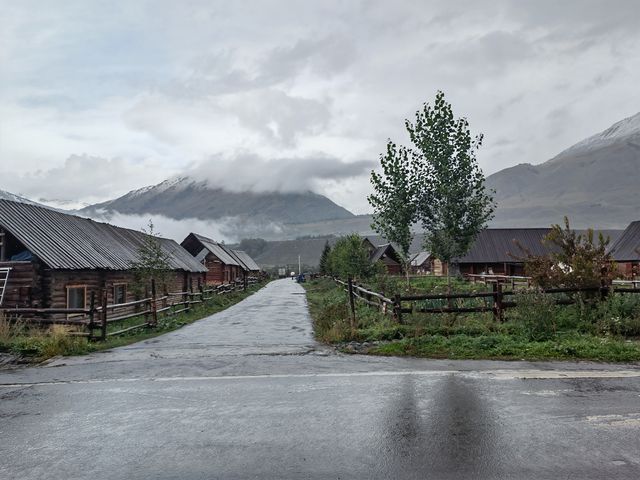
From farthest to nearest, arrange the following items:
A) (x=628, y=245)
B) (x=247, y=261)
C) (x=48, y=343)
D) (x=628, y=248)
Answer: (x=247, y=261) → (x=628, y=245) → (x=628, y=248) → (x=48, y=343)

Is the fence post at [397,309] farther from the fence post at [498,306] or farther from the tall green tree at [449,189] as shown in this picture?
the tall green tree at [449,189]

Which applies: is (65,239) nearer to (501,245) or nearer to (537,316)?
(537,316)

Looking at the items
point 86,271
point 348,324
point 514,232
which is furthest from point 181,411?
point 514,232

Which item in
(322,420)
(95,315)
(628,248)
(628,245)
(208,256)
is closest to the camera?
(322,420)

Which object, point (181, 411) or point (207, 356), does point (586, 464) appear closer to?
point (181, 411)

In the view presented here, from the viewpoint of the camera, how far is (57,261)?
2206cm

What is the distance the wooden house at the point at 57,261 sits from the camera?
869 inches

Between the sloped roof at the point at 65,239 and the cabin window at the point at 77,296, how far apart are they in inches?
54.8

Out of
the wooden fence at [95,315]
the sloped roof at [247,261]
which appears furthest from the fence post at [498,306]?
the sloped roof at [247,261]

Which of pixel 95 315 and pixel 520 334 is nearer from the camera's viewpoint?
pixel 520 334

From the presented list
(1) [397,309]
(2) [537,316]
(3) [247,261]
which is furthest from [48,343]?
(3) [247,261]

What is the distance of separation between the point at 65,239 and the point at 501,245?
5416 centimetres

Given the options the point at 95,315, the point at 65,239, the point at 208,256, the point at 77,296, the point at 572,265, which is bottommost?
the point at 95,315

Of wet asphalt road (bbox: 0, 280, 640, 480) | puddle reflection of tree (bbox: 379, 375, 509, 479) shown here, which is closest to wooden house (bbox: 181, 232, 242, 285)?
wet asphalt road (bbox: 0, 280, 640, 480)
